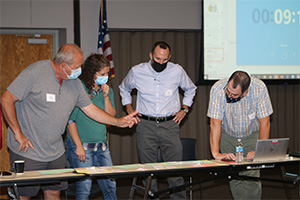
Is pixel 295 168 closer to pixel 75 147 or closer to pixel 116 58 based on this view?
pixel 116 58

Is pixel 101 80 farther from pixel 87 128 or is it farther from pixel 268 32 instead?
pixel 268 32

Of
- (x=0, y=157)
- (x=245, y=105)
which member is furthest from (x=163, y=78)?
(x=0, y=157)

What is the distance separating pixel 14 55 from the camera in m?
5.92

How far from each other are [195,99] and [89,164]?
3014mm

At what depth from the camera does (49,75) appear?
10.1 ft

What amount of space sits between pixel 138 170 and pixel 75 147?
0.83 metres

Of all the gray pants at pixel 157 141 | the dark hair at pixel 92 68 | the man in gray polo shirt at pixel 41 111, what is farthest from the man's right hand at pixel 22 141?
the gray pants at pixel 157 141

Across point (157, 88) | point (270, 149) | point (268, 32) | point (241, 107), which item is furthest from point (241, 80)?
point (268, 32)

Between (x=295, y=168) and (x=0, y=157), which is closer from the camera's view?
(x=0, y=157)

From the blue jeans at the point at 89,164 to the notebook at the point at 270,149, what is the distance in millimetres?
1284

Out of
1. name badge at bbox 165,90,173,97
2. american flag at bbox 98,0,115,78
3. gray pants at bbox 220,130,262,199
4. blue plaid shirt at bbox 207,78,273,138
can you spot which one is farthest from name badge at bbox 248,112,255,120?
american flag at bbox 98,0,115,78

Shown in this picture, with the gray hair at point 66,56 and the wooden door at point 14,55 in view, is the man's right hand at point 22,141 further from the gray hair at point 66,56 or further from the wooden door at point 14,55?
the wooden door at point 14,55

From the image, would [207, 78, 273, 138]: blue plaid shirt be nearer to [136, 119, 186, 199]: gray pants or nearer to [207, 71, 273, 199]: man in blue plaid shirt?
[207, 71, 273, 199]: man in blue plaid shirt

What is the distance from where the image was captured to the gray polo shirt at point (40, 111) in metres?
2.98
